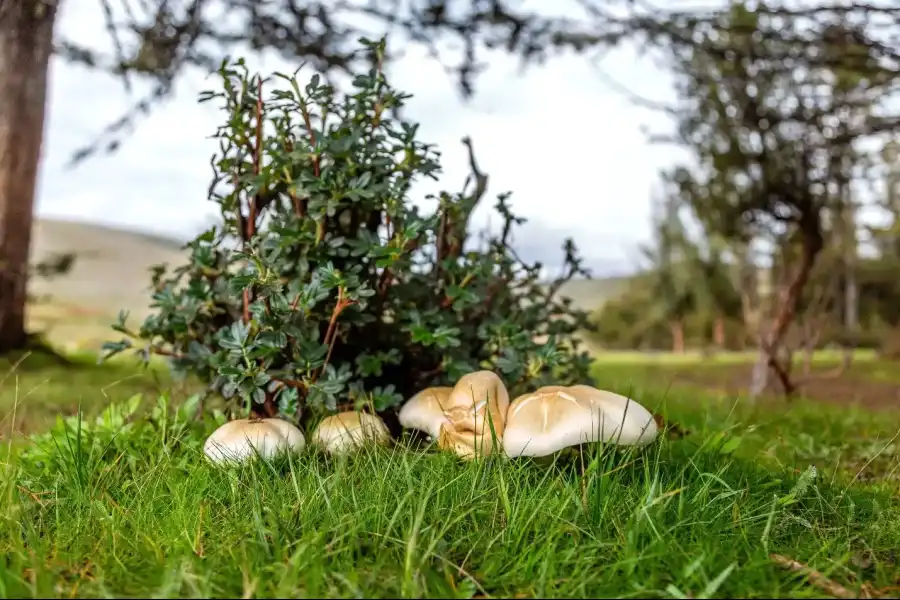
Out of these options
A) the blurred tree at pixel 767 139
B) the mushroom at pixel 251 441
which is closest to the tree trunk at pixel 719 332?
the blurred tree at pixel 767 139

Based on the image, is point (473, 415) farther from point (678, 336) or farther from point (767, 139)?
point (678, 336)

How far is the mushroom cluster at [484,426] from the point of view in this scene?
1.94 meters

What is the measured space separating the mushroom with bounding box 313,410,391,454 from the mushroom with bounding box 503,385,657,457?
0.43 m

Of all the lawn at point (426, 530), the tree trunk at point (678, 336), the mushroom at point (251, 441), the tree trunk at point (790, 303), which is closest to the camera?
the lawn at point (426, 530)

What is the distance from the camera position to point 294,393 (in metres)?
2.41

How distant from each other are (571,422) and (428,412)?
1.70 ft

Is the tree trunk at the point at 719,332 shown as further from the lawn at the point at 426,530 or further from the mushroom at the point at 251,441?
the mushroom at the point at 251,441

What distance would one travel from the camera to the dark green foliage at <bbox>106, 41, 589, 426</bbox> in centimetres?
240

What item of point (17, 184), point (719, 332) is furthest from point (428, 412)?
point (719, 332)

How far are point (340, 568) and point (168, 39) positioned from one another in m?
4.84

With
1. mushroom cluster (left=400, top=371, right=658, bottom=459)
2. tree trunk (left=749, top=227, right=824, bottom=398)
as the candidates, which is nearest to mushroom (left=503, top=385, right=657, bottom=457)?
mushroom cluster (left=400, top=371, right=658, bottom=459)

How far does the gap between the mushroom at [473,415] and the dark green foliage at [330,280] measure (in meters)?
0.31

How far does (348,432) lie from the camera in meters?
2.14

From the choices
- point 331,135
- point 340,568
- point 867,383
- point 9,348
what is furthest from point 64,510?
point 867,383
